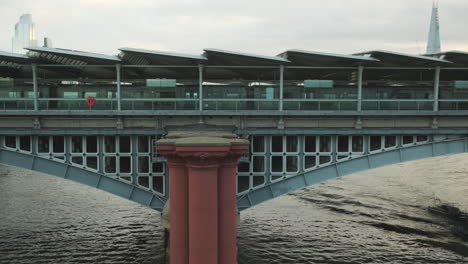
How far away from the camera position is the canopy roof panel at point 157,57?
91.4ft

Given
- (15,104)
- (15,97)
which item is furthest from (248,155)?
(15,97)

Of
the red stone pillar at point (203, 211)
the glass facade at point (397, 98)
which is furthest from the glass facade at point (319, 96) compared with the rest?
the red stone pillar at point (203, 211)

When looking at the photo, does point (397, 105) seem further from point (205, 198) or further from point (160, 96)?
point (205, 198)

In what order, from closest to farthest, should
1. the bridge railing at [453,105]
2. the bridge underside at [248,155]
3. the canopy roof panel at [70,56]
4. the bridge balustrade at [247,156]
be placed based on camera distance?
the canopy roof panel at [70,56]
the bridge underside at [248,155]
the bridge balustrade at [247,156]
the bridge railing at [453,105]

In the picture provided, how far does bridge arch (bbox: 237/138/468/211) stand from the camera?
29406 mm

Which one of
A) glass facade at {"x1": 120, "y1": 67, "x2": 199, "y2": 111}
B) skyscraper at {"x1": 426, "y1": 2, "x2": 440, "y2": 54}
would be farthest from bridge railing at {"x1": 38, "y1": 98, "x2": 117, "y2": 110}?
skyscraper at {"x1": 426, "y1": 2, "x2": 440, "y2": 54}

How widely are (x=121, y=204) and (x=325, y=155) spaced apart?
2832 centimetres

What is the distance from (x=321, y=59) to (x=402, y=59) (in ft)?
18.2

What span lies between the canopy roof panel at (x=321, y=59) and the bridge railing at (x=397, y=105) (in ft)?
9.65

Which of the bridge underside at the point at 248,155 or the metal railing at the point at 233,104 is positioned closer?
the bridge underside at the point at 248,155

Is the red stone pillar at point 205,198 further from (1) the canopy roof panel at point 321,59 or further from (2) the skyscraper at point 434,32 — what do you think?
(2) the skyscraper at point 434,32

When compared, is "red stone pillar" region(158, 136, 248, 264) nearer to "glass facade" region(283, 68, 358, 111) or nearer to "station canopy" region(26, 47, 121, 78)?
"glass facade" region(283, 68, 358, 111)

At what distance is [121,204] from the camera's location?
49.6 meters

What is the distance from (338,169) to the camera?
29.4 m
